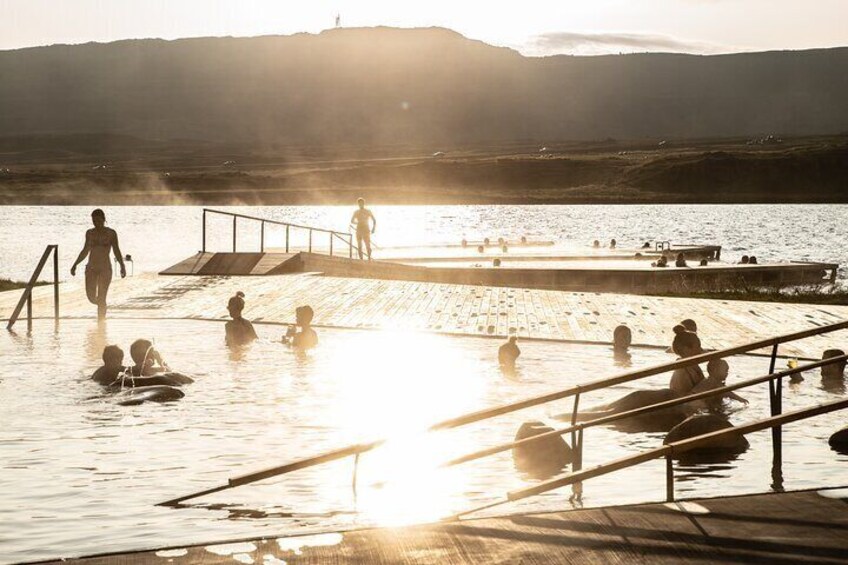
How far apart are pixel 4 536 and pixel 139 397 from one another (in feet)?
19.6

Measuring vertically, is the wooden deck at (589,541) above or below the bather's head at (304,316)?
below

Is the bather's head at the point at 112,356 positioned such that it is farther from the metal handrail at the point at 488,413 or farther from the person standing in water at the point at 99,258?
the metal handrail at the point at 488,413

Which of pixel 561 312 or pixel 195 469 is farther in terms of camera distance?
pixel 561 312

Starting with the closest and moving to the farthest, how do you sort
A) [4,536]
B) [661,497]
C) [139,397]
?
[4,536] → [661,497] → [139,397]

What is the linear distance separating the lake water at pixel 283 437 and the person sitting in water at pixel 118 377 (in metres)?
0.26

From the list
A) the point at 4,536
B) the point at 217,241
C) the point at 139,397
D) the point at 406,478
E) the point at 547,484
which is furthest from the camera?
the point at 217,241

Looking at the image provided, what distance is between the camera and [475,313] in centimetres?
2389

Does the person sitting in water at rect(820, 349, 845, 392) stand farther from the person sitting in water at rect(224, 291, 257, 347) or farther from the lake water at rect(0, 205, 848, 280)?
the lake water at rect(0, 205, 848, 280)

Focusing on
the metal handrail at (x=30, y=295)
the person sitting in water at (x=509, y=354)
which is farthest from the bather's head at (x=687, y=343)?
the metal handrail at (x=30, y=295)

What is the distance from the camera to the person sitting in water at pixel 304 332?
1936 cm

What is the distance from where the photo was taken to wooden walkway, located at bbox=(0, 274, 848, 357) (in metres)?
21.6

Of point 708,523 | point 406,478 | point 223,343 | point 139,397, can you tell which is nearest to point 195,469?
point 406,478

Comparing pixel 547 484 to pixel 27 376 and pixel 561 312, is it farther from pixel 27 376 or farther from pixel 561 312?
pixel 561 312

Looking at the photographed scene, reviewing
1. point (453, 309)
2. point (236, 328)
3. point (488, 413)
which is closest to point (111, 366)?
point (236, 328)
